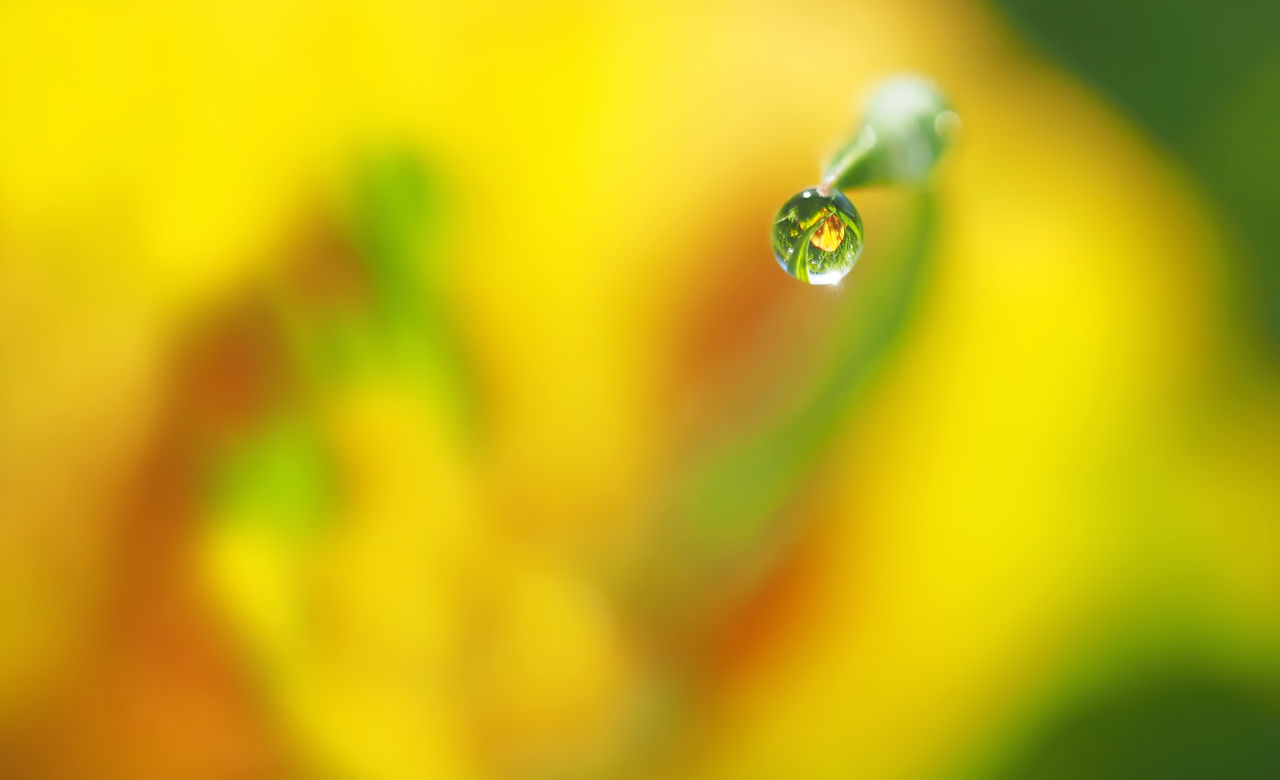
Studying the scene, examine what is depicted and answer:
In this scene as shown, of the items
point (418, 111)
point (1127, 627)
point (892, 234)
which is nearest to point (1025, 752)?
point (1127, 627)

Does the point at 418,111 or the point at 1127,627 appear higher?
the point at 418,111

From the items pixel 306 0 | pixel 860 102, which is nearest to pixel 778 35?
pixel 860 102

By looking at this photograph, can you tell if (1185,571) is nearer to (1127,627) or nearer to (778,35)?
(1127,627)

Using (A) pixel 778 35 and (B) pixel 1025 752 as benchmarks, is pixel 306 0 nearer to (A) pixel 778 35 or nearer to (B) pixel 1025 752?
(A) pixel 778 35
